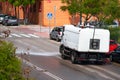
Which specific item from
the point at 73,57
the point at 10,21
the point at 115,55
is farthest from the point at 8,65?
the point at 10,21

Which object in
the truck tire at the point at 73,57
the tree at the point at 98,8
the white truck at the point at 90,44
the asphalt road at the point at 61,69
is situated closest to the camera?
the asphalt road at the point at 61,69

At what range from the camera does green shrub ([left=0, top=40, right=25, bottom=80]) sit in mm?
8758

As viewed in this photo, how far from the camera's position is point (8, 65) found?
878 centimetres

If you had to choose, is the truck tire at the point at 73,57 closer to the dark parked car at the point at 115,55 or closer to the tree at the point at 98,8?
the dark parked car at the point at 115,55

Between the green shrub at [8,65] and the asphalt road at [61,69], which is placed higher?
the green shrub at [8,65]

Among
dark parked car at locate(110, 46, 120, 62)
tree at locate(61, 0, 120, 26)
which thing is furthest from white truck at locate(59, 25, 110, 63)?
tree at locate(61, 0, 120, 26)

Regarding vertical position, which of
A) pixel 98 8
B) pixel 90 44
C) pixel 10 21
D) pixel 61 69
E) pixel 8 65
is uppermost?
pixel 8 65

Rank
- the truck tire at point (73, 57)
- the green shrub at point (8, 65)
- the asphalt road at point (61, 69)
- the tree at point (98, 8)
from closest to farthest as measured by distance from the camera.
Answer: the green shrub at point (8, 65) < the asphalt road at point (61, 69) < the truck tire at point (73, 57) < the tree at point (98, 8)

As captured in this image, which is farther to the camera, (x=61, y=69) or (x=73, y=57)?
(x=73, y=57)

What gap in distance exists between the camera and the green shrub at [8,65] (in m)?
8.76

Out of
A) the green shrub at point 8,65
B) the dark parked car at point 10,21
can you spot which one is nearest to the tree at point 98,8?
the dark parked car at point 10,21

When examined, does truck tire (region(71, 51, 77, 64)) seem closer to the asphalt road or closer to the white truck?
the white truck

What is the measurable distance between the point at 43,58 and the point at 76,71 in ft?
21.8

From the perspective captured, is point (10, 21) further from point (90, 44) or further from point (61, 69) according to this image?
point (61, 69)
